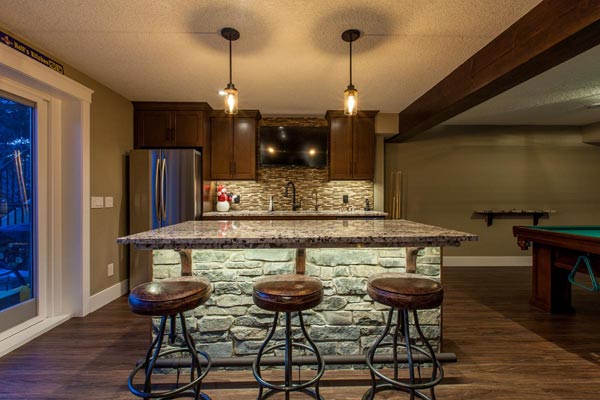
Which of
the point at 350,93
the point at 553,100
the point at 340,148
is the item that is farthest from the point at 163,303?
the point at 553,100

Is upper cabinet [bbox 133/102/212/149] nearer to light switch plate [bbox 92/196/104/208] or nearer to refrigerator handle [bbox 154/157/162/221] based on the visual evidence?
refrigerator handle [bbox 154/157/162/221]

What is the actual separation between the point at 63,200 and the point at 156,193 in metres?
0.89

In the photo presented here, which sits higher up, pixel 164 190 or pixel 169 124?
pixel 169 124

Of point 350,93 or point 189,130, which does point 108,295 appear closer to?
point 189,130

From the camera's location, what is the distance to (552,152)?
5098 mm

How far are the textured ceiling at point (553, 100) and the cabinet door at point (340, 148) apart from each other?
5.80 ft

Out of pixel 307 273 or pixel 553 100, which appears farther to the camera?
pixel 553 100

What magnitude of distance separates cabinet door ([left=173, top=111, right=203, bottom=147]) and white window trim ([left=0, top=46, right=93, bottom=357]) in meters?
1.14

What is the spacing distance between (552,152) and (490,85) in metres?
3.82

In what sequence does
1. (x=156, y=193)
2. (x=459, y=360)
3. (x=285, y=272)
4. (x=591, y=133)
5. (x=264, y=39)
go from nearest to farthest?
(x=285, y=272) → (x=459, y=360) → (x=264, y=39) → (x=156, y=193) → (x=591, y=133)

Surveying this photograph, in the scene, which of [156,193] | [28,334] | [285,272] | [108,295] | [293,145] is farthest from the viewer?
[293,145]

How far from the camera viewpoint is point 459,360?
2.15m

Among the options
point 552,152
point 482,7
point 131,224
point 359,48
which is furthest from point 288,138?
point 552,152

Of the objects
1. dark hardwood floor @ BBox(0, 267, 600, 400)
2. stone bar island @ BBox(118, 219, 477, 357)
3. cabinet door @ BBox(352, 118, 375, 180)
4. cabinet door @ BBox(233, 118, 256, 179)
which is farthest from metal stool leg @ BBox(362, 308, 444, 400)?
cabinet door @ BBox(233, 118, 256, 179)
